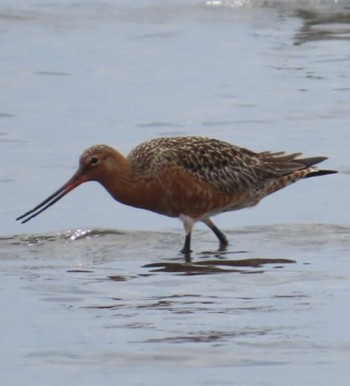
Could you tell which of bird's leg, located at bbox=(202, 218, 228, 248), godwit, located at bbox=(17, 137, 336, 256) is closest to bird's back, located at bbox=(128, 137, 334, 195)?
godwit, located at bbox=(17, 137, 336, 256)

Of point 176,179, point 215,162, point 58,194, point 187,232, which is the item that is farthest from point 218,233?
point 58,194

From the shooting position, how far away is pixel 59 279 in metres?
9.08

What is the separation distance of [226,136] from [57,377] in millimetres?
6188

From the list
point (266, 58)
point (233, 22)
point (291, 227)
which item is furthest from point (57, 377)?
point (233, 22)

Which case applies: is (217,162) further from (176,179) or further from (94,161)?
(94,161)

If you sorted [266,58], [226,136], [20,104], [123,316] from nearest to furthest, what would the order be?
[123,316], [226,136], [20,104], [266,58]

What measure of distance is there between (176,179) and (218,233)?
43 centimetres

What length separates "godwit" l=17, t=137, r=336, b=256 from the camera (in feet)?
33.8

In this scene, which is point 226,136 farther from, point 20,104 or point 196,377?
point 196,377

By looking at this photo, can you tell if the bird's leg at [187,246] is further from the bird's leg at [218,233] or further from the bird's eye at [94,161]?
the bird's eye at [94,161]

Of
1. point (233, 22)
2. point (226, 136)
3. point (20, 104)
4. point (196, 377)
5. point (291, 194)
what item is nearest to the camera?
point (196, 377)

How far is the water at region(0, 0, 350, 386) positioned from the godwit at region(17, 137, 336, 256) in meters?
Result: 0.21

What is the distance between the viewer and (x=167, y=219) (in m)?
11.1

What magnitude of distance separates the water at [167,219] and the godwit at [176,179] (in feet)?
0.69
